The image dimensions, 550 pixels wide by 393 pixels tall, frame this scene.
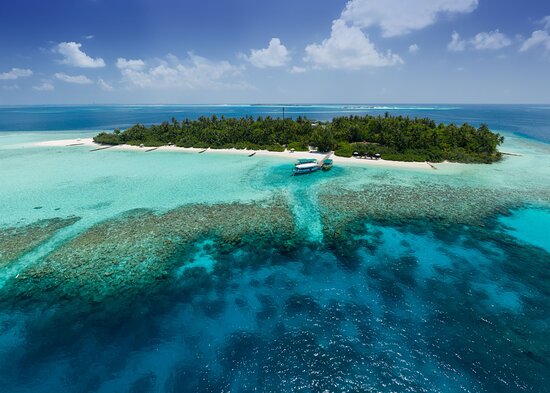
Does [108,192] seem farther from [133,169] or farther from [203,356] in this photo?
[203,356]

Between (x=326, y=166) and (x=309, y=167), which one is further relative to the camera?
(x=326, y=166)

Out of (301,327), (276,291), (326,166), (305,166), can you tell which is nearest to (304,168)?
(305,166)

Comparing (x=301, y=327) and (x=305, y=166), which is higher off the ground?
(x=305, y=166)

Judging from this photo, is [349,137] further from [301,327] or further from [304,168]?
[301,327]

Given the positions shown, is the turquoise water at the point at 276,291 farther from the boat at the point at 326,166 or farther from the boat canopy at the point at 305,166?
the boat at the point at 326,166

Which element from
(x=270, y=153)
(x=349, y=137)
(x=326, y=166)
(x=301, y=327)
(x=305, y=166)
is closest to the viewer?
(x=301, y=327)

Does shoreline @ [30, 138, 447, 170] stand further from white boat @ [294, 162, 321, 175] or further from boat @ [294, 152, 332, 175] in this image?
white boat @ [294, 162, 321, 175]

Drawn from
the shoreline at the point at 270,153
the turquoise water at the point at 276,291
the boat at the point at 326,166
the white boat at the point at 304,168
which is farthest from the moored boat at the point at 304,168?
the turquoise water at the point at 276,291
